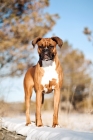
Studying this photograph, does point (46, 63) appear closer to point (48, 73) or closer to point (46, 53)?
point (48, 73)

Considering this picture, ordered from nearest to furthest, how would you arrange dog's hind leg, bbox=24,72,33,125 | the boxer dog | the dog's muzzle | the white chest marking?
the dog's muzzle → the boxer dog → the white chest marking → dog's hind leg, bbox=24,72,33,125

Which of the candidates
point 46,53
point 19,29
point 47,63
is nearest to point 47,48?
point 46,53

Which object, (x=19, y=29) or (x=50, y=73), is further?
(x=19, y=29)

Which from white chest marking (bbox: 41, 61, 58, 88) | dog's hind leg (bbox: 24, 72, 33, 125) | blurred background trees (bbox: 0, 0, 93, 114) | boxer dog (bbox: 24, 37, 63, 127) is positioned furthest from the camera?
blurred background trees (bbox: 0, 0, 93, 114)

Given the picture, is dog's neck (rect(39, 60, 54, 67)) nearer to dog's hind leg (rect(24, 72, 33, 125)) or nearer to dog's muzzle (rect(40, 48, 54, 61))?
dog's muzzle (rect(40, 48, 54, 61))

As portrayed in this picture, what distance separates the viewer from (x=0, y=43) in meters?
18.2

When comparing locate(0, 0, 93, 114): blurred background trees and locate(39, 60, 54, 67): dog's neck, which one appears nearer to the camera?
locate(39, 60, 54, 67): dog's neck

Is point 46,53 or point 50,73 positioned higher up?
point 46,53

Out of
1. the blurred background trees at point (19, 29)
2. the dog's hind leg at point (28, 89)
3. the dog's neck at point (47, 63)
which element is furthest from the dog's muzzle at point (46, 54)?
the blurred background trees at point (19, 29)

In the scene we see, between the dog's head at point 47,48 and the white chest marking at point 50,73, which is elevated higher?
the dog's head at point 47,48

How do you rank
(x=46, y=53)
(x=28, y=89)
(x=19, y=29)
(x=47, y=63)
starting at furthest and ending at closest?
(x=19, y=29) < (x=28, y=89) < (x=47, y=63) < (x=46, y=53)

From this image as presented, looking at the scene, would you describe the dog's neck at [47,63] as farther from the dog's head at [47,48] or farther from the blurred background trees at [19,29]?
the blurred background trees at [19,29]

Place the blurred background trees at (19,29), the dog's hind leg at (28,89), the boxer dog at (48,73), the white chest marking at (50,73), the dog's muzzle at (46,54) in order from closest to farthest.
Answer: the dog's muzzle at (46,54) < the boxer dog at (48,73) < the white chest marking at (50,73) < the dog's hind leg at (28,89) < the blurred background trees at (19,29)

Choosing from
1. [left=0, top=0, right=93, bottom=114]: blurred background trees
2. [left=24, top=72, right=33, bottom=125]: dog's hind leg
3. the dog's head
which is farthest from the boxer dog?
[left=0, top=0, right=93, bottom=114]: blurred background trees
